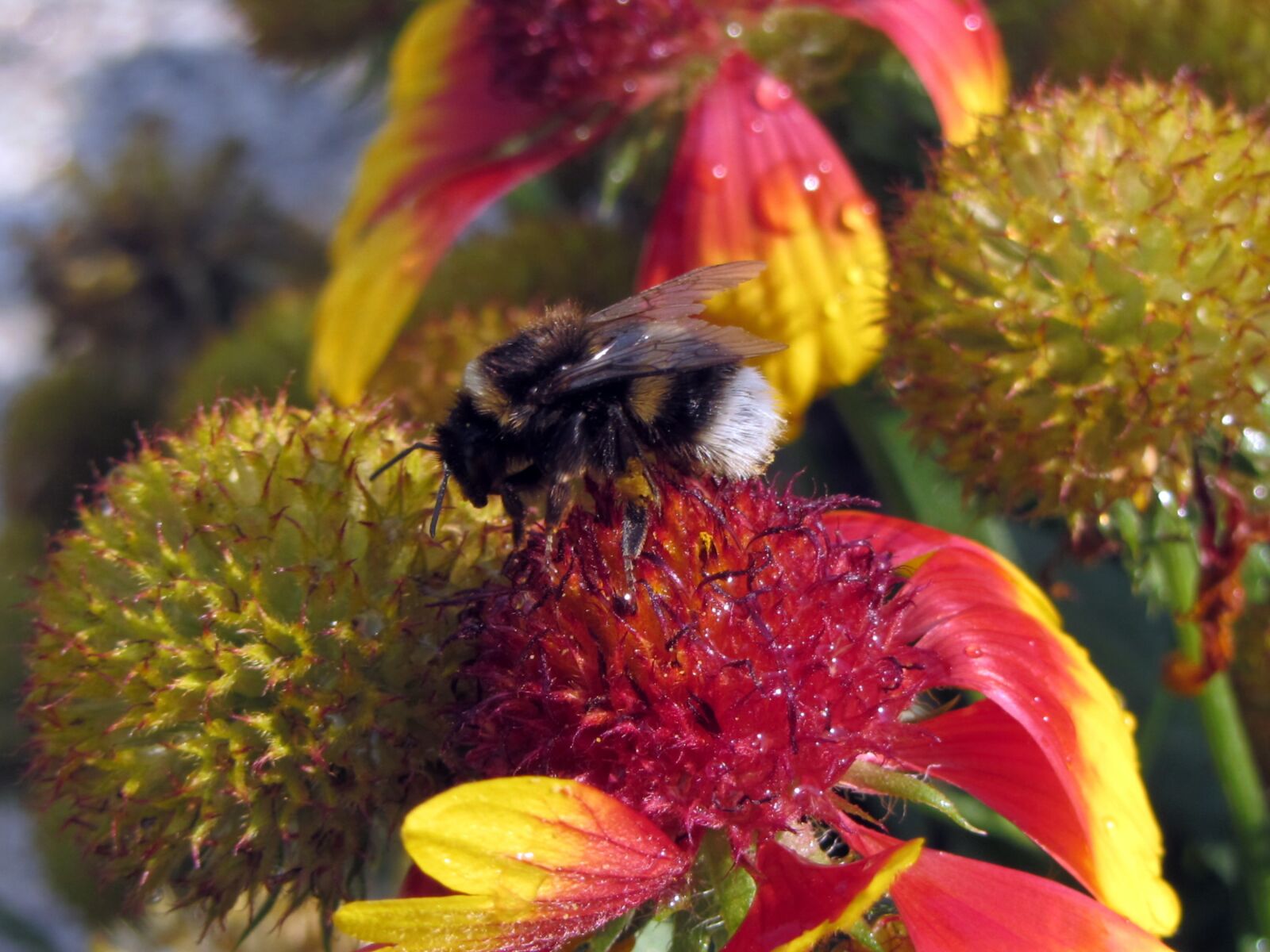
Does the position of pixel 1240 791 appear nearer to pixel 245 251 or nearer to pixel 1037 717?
pixel 1037 717

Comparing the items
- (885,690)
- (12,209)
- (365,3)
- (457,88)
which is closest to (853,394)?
(885,690)

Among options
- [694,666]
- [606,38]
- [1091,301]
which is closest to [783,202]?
[606,38]

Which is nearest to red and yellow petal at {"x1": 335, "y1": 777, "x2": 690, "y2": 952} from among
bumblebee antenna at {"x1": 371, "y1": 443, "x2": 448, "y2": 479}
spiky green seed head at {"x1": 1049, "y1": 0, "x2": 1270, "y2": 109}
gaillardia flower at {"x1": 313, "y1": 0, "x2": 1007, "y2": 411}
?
bumblebee antenna at {"x1": 371, "y1": 443, "x2": 448, "y2": 479}

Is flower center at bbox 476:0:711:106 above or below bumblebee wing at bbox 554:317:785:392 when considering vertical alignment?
above

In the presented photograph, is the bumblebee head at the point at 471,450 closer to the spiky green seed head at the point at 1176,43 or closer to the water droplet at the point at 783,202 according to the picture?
the water droplet at the point at 783,202

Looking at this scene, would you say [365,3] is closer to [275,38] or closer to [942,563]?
[275,38]

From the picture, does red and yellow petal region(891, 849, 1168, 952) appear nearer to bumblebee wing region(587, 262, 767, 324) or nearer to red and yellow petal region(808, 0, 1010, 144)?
bumblebee wing region(587, 262, 767, 324)
